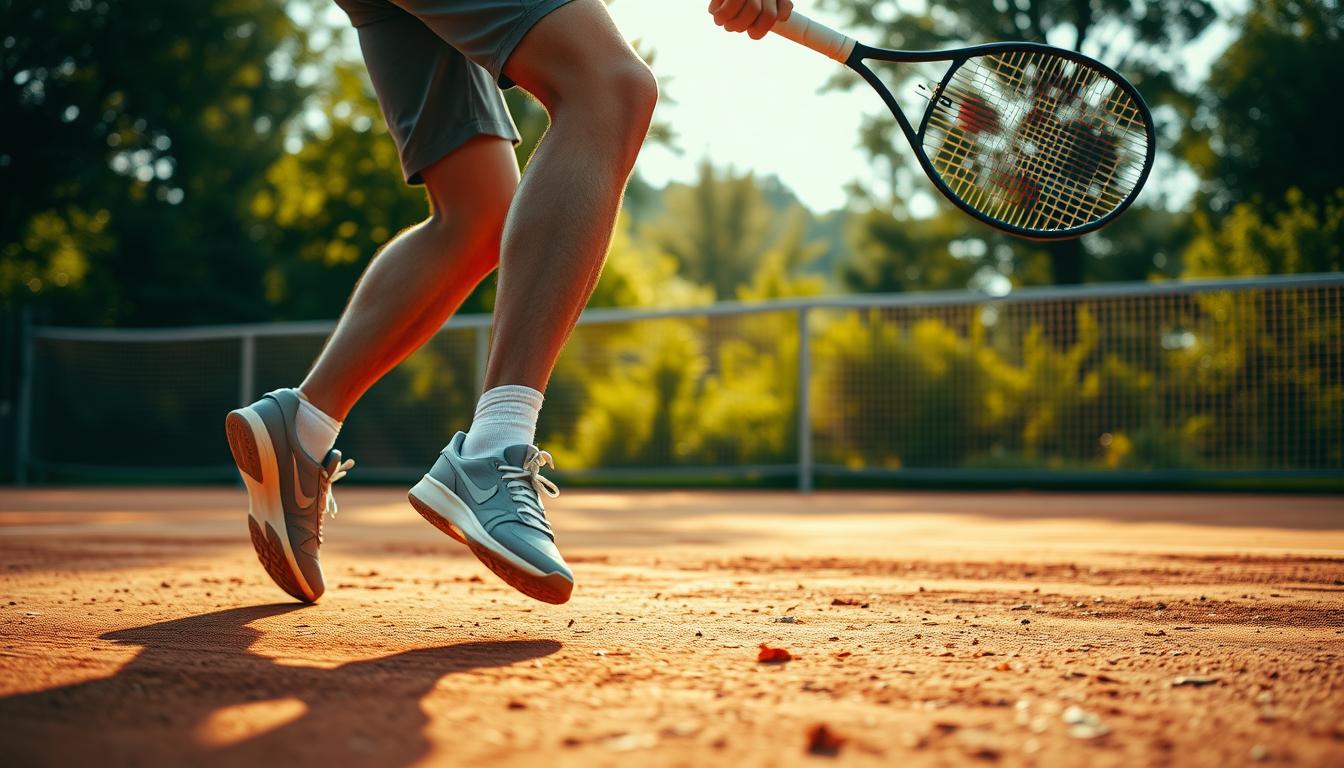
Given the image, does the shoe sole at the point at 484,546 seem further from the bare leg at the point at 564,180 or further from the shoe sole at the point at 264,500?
the shoe sole at the point at 264,500

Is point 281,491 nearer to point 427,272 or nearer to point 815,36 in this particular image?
point 427,272

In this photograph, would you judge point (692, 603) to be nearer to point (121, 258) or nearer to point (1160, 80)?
point (121, 258)

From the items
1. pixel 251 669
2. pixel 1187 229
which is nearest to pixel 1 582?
pixel 251 669

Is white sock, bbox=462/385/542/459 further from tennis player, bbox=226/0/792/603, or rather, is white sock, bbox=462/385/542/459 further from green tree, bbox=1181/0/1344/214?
green tree, bbox=1181/0/1344/214

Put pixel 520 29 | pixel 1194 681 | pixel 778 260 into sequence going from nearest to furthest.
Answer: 1. pixel 1194 681
2. pixel 520 29
3. pixel 778 260

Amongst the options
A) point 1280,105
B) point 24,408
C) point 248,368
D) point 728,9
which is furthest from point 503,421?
point 1280,105

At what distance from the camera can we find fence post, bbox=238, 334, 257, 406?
8547 mm

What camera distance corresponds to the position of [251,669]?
39.7 inches

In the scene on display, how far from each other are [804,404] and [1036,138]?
5089 mm

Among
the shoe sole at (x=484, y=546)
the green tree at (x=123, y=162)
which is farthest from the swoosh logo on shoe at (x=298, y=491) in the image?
the green tree at (x=123, y=162)

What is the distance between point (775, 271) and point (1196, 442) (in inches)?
290

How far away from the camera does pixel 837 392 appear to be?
7484 mm

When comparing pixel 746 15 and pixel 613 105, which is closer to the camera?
pixel 613 105

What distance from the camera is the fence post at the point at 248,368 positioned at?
8.55 meters
